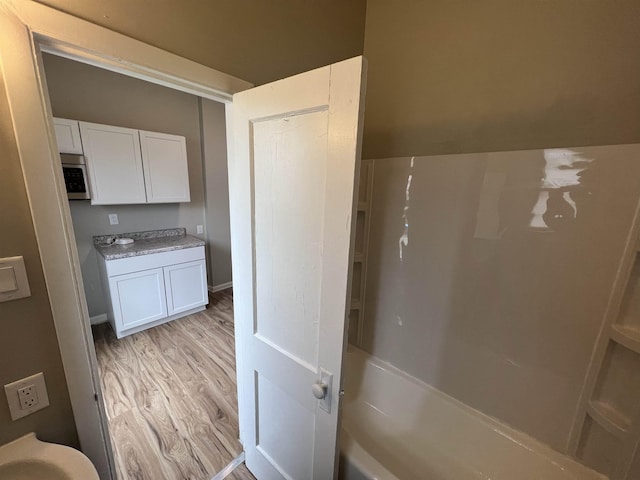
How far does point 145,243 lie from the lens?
9.33 ft

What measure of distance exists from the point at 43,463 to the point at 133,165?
2.68m

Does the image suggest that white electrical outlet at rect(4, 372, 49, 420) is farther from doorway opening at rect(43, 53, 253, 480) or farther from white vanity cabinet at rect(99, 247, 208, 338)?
white vanity cabinet at rect(99, 247, 208, 338)

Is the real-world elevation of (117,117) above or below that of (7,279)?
above

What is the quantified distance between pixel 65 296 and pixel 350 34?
6.20 ft

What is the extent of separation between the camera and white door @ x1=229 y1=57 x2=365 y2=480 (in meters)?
0.77

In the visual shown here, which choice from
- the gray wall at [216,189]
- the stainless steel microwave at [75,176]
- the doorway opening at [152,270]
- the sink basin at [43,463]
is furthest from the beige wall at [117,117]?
the sink basin at [43,463]

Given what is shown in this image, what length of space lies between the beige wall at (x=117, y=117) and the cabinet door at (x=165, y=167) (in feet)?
0.93

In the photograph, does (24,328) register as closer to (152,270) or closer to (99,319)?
(152,270)

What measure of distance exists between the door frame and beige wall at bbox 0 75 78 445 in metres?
0.02

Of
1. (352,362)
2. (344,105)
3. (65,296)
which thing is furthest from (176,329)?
(344,105)

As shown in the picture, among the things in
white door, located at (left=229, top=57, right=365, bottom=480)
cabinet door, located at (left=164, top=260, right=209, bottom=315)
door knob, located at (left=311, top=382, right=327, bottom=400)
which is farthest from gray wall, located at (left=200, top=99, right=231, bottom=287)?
door knob, located at (left=311, top=382, right=327, bottom=400)

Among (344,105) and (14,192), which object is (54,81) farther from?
(344,105)

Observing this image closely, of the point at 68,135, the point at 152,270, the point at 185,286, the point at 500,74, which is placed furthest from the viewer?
the point at 185,286

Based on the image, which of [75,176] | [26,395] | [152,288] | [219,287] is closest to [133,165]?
[75,176]
